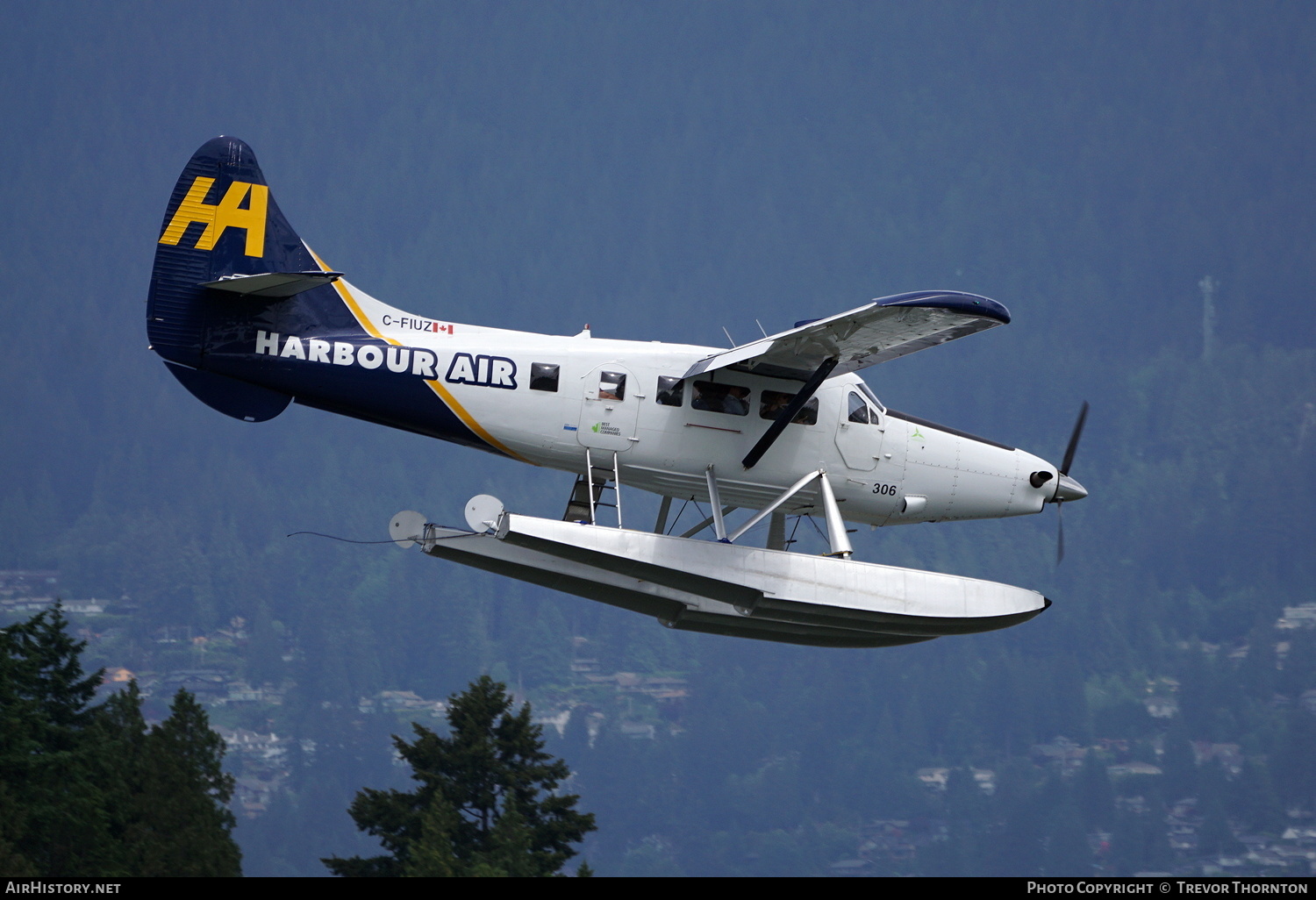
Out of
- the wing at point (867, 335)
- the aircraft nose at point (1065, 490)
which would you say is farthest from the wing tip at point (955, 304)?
the aircraft nose at point (1065, 490)

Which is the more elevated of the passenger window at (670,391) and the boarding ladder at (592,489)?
the passenger window at (670,391)

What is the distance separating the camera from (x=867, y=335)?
19406 mm

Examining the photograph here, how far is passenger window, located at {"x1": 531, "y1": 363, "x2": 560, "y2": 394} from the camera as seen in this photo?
2003 cm

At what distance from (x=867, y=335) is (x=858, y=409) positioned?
2328 millimetres

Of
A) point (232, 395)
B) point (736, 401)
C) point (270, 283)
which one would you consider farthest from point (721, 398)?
point (232, 395)

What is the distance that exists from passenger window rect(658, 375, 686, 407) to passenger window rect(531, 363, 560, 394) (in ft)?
4.88

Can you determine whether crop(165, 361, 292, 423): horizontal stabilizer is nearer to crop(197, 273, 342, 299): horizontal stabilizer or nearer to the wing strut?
crop(197, 273, 342, 299): horizontal stabilizer

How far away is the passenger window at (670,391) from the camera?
20.4 meters

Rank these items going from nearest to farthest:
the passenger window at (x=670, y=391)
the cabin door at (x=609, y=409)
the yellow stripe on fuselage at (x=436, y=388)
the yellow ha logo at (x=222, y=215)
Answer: the yellow ha logo at (x=222, y=215) < the yellow stripe on fuselage at (x=436, y=388) < the cabin door at (x=609, y=409) < the passenger window at (x=670, y=391)

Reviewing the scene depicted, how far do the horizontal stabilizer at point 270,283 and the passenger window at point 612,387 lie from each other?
3868mm

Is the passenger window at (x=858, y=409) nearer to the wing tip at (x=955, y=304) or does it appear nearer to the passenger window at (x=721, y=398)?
the passenger window at (x=721, y=398)

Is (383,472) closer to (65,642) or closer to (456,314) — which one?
(456,314)

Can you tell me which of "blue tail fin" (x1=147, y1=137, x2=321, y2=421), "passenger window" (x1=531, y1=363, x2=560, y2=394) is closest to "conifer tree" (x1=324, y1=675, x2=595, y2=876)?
"passenger window" (x1=531, y1=363, x2=560, y2=394)

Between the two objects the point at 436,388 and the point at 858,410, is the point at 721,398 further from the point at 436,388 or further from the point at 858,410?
the point at 436,388
